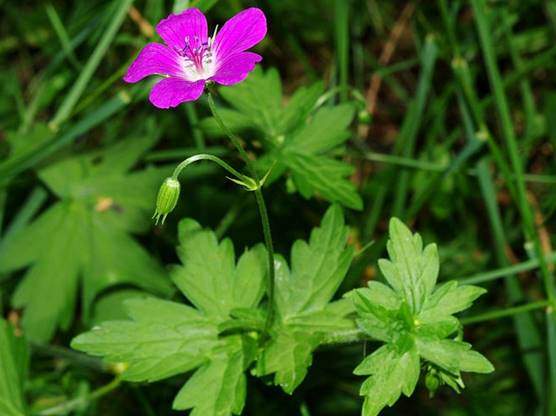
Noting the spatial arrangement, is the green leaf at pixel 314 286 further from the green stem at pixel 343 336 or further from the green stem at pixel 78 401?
the green stem at pixel 78 401

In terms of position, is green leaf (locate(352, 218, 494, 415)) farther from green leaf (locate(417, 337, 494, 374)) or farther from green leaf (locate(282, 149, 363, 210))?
green leaf (locate(282, 149, 363, 210))

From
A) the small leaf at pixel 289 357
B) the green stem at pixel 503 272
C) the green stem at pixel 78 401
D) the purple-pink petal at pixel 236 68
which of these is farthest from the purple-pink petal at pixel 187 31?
the green stem at pixel 78 401

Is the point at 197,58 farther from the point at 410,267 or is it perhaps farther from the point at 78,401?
the point at 78,401

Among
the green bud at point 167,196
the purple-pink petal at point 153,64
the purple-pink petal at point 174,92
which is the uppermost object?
the purple-pink petal at point 153,64

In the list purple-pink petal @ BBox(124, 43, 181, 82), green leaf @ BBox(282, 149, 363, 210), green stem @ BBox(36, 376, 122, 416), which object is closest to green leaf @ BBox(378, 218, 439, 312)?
green leaf @ BBox(282, 149, 363, 210)

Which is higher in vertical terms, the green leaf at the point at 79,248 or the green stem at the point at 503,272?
the green leaf at the point at 79,248

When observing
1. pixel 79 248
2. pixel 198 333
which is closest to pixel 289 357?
pixel 198 333
